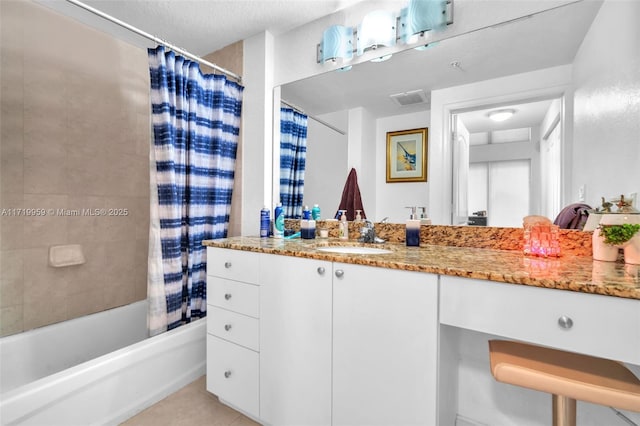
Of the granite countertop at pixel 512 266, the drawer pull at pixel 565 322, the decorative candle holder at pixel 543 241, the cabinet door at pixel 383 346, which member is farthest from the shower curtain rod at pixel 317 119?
the drawer pull at pixel 565 322

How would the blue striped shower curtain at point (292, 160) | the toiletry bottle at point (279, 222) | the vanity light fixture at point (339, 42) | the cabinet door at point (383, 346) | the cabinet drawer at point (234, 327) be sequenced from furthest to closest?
1. the blue striped shower curtain at point (292, 160)
2. the toiletry bottle at point (279, 222)
3. the vanity light fixture at point (339, 42)
4. the cabinet drawer at point (234, 327)
5. the cabinet door at point (383, 346)

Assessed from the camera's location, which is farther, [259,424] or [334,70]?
[334,70]

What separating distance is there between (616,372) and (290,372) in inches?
43.0

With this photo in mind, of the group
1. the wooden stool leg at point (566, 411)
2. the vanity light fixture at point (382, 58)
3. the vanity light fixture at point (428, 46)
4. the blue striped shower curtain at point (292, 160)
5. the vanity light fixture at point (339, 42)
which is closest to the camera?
the wooden stool leg at point (566, 411)

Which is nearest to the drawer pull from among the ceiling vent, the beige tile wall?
the ceiling vent

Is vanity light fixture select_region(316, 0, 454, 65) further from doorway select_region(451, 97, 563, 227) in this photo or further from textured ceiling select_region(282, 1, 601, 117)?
doorway select_region(451, 97, 563, 227)

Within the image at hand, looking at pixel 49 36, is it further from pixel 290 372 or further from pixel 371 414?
pixel 371 414

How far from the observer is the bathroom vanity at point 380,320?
2.54ft

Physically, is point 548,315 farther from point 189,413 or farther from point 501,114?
point 189,413

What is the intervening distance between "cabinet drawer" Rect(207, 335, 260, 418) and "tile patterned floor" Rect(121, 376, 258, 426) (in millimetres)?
78

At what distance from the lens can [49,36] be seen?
1.81 meters

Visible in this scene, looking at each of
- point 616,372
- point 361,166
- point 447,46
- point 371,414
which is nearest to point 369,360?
point 371,414

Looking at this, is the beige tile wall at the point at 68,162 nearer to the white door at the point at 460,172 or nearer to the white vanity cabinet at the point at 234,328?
the white vanity cabinet at the point at 234,328

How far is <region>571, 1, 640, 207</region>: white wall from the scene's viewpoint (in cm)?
99
